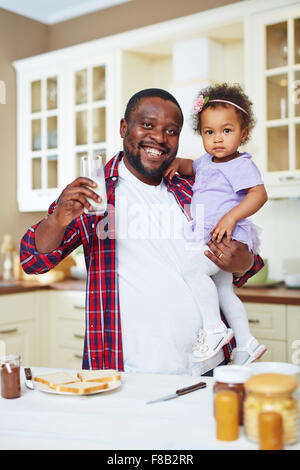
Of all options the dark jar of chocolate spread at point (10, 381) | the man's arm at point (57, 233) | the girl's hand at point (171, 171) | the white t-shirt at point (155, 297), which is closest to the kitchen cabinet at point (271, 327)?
the white t-shirt at point (155, 297)

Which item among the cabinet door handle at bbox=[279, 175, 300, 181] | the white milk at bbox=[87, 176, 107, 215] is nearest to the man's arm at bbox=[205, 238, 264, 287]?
the white milk at bbox=[87, 176, 107, 215]

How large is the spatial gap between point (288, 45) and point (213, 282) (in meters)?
1.79

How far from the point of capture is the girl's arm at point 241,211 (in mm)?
1534

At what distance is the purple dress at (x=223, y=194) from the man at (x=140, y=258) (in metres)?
0.04

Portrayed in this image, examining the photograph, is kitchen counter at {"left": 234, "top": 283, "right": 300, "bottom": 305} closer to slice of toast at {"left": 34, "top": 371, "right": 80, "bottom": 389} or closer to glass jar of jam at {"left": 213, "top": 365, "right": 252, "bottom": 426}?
slice of toast at {"left": 34, "top": 371, "right": 80, "bottom": 389}

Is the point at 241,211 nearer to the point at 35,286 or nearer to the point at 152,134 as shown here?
the point at 152,134

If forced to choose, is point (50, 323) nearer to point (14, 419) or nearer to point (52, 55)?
point (52, 55)

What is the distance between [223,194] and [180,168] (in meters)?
0.20

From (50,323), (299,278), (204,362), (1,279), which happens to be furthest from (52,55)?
(204,362)

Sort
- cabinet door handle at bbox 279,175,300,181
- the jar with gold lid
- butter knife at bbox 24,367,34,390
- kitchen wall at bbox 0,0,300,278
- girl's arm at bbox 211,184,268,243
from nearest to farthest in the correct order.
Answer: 1. the jar with gold lid
2. butter knife at bbox 24,367,34,390
3. girl's arm at bbox 211,184,268,243
4. cabinet door handle at bbox 279,175,300,181
5. kitchen wall at bbox 0,0,300,278

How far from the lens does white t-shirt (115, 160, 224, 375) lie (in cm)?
154

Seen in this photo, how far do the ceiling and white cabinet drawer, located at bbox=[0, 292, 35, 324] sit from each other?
212 cm

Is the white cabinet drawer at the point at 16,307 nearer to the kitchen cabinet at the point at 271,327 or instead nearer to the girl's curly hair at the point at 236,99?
the kitchen cabinet at the point at 271,327

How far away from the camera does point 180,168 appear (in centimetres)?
176
